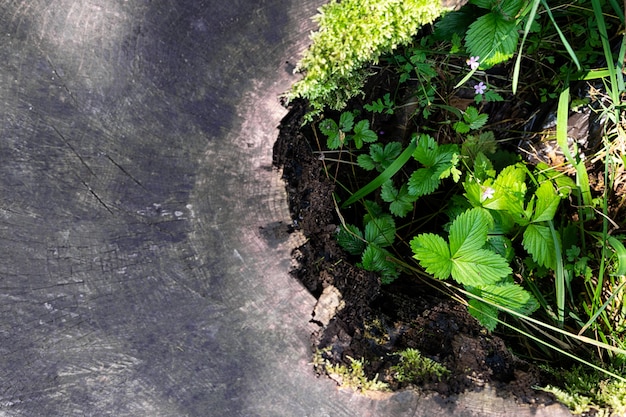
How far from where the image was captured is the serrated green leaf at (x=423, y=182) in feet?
6.29

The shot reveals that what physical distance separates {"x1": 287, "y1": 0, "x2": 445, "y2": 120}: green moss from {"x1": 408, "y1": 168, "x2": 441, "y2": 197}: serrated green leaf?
0.54 m

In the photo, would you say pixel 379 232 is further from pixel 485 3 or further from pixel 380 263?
pixel 485 3

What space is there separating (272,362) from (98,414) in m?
0.58

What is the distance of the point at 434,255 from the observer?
179 cm

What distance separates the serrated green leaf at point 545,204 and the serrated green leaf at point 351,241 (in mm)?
703

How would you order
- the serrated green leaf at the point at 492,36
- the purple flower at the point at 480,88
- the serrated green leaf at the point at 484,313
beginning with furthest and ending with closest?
the purple flower at the point at 480,88 < the serrated green leaf at the point at 484,313 < the serrated green leaf at the point at 492,36

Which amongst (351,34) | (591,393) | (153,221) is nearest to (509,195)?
(591,393)

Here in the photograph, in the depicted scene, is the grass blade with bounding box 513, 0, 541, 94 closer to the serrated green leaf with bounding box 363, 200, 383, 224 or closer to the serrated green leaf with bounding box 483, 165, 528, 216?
the serrated green leaf with bounding box 483, 165, 528, 216

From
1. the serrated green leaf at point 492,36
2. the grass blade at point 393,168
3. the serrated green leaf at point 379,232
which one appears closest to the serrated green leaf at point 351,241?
the serrated green leaf at point 379,232

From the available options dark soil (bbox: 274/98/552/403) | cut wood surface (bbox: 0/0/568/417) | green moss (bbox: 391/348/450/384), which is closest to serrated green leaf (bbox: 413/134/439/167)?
dark soil (bbox: 274/98/552/403)

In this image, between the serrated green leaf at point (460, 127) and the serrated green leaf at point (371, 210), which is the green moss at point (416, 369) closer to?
the serrated green leaf at point (371, 210)

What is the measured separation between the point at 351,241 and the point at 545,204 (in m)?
0.79

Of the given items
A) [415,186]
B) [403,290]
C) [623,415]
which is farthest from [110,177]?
[623,415]

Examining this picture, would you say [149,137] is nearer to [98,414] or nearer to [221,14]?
[221,14]
